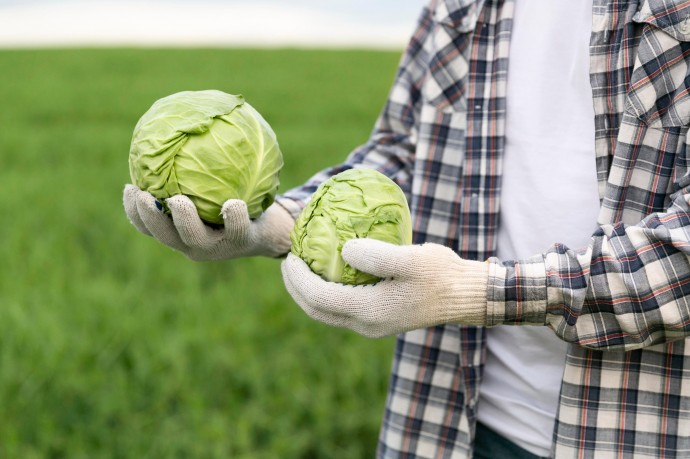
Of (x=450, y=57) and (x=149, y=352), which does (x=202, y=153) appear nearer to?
(x=450, y=57)

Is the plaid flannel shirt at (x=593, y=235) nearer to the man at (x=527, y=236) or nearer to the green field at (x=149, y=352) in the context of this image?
the man at (x=527, y=236)

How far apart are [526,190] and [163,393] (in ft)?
8.22

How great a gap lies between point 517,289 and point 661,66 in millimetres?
542

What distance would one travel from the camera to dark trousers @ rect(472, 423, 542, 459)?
1906mm

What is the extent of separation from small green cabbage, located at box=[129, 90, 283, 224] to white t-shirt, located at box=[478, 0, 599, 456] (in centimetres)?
60

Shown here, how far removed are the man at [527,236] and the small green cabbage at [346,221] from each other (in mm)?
70

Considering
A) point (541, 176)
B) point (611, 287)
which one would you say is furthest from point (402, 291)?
point (541, 176)

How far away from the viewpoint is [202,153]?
1.78 metres

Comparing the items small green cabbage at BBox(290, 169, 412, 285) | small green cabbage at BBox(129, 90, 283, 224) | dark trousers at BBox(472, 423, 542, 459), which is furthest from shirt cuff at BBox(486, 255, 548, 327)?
small green cabbage at BBox(129, 90, 283, 224)

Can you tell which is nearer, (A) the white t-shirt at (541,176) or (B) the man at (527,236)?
(B) the man at (527,236)

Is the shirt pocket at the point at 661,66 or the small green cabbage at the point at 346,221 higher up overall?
the shirt pocket at the point at 661,66

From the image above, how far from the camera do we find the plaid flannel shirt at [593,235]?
1534 millimetres

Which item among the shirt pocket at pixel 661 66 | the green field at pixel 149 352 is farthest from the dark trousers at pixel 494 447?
the green field at pixel 149 352

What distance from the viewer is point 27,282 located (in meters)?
5.01
